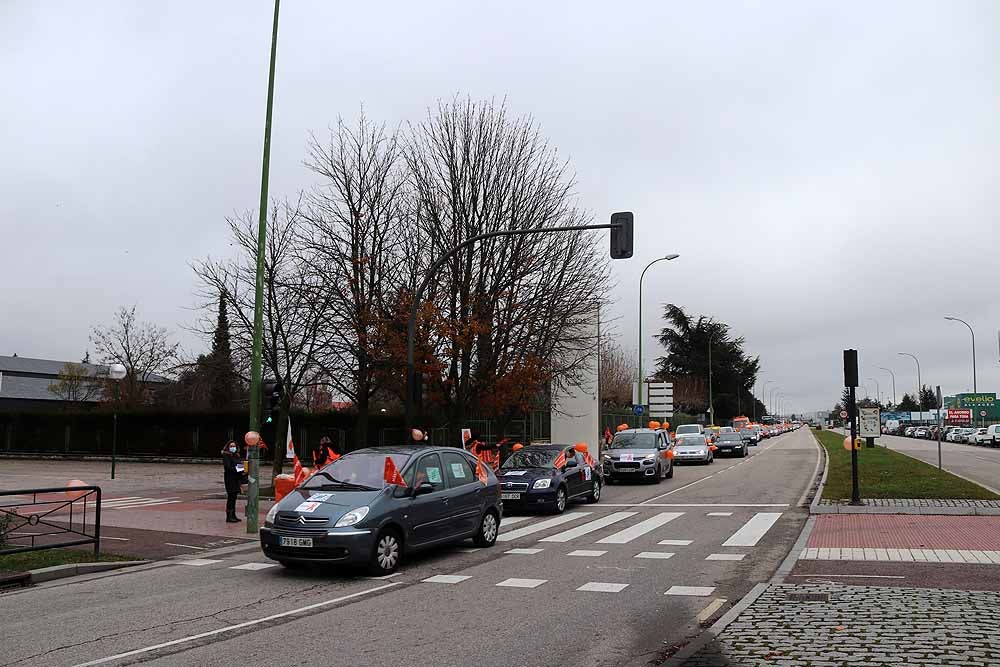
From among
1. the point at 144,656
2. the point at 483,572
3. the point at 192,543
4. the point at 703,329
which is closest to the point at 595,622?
the point at 483,572

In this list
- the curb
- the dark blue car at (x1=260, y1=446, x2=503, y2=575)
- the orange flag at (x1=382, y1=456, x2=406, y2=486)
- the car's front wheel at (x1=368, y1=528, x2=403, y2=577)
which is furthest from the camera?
the orange flag at (x1=382, y1=456, x2=406, y2=486)

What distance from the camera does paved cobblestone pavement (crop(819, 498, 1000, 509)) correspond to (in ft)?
54.6

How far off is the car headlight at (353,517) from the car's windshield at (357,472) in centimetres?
59

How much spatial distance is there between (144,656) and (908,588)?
7393 mm

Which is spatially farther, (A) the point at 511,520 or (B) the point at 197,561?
(A) the point at 511,520

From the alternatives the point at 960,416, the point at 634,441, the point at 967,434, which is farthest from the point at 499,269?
the point at 960,416

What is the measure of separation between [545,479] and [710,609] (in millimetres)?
9564

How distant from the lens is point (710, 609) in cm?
816

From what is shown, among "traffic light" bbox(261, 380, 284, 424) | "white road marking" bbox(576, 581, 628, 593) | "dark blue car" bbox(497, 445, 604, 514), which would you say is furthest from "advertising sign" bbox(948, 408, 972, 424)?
"white road marking" bbox(576, 581, 628, 593)

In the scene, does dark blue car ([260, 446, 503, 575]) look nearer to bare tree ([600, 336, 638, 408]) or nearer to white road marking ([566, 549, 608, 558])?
white road marking ([566, 549, 608, 558])

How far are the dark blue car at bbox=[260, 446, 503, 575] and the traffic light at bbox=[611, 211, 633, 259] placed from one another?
5860 mm

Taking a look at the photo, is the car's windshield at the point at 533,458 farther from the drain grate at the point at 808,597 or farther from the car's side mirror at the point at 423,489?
the drain grate at the point at 808,597

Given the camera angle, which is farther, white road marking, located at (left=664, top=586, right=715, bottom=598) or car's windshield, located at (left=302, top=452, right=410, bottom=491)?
car's windshield, located at (left=302, top=452, right=410, bottom=491)

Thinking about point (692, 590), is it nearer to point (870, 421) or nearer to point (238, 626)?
point (238, 626)
